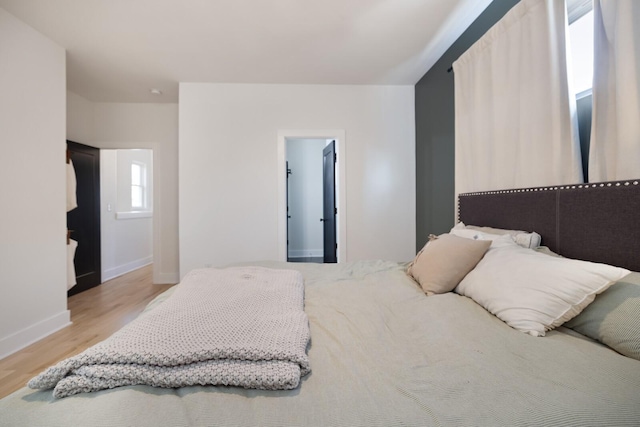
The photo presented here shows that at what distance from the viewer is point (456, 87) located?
236 cm

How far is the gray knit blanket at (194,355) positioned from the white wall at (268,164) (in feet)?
8.14

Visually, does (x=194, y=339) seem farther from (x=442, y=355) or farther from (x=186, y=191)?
(x=186, y=191)

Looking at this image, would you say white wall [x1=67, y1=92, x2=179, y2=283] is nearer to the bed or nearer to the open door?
the open door

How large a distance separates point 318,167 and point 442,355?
508cm

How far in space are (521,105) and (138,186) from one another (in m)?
6.25

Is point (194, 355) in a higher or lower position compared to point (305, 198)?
lower

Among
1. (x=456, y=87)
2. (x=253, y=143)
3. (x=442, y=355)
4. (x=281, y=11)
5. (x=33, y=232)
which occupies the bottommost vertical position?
(x=442, y=355)

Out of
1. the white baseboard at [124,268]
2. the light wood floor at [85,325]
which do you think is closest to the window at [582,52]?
the light wood floor at [85,325]

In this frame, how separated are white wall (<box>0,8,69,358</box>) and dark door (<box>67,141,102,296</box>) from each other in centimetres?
118

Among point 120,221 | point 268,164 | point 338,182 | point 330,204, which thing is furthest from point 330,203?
point 120,221

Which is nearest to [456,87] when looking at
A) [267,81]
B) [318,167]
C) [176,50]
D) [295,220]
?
[267,81]

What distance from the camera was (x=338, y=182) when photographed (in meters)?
3.49

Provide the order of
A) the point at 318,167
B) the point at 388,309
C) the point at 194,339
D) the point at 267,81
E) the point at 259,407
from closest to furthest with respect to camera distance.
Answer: the point at 259,407, the point at 194,339, the point at 388,309, the point at 267,81, the point at 318,167

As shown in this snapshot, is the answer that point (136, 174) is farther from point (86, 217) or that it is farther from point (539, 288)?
point (539, 288)
